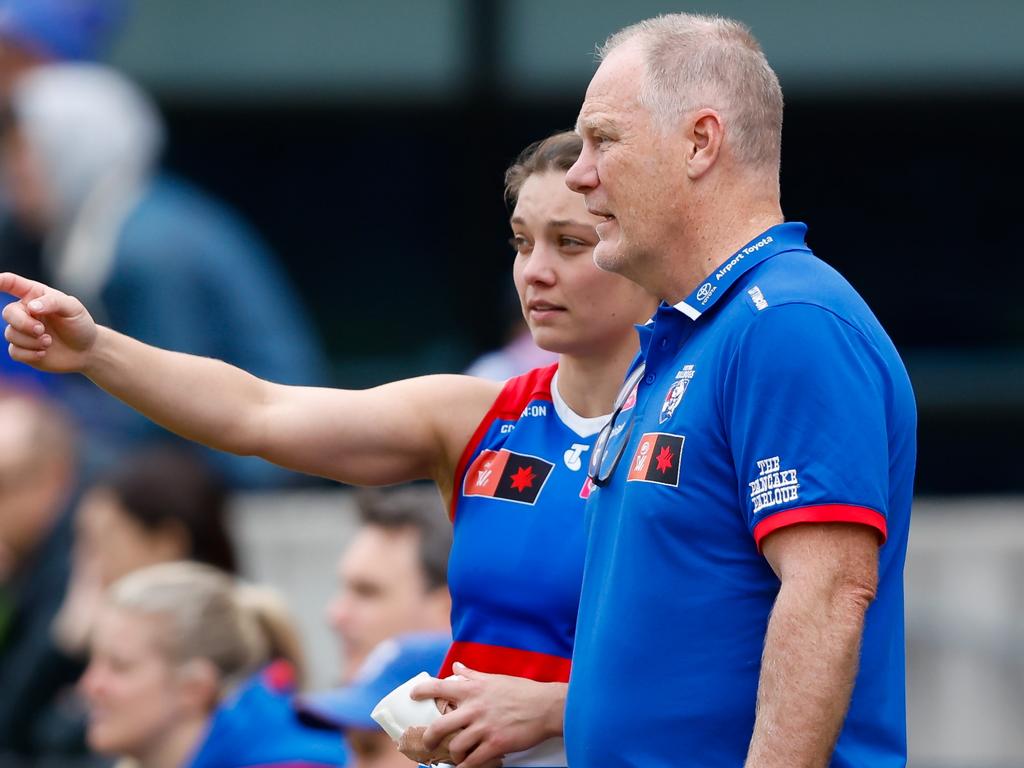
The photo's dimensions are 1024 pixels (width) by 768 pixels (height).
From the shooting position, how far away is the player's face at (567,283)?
123 inches

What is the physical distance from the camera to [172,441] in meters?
6.64

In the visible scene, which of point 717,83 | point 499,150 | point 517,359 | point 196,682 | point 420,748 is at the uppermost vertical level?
point 499,150

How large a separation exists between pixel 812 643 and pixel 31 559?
443cm

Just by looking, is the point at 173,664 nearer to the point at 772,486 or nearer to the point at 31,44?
the point at 772,486

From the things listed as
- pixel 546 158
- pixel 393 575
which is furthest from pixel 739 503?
pixel 393 575

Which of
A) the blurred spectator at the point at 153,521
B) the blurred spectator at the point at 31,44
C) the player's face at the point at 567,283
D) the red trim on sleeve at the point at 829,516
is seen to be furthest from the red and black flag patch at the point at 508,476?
the blurred spectator at the point at 31,44

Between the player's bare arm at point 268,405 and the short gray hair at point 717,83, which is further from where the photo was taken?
the player's bare arm at point 268,405

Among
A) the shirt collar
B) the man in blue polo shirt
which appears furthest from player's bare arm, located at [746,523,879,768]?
the shirt collar

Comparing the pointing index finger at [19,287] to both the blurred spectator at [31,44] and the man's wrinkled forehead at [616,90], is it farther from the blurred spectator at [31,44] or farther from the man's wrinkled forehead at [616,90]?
the blurred spectator at [31,44]

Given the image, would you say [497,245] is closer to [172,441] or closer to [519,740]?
[172,441]

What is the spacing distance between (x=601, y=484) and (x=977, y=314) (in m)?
7.10

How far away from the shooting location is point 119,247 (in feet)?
22.5

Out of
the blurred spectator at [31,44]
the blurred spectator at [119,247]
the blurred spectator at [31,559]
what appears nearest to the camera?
the blurred spectator at [31,559]

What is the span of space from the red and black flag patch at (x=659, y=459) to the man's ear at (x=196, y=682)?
7.50ft
